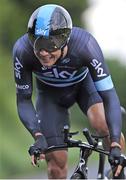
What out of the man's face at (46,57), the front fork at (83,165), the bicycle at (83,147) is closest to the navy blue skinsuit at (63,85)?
the bicycle at (83,147)

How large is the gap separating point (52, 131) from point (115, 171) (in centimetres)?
148

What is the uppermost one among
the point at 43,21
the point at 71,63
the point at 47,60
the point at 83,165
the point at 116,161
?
the point at 43,21

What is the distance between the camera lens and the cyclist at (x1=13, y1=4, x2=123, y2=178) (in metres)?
6.29

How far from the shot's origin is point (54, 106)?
A: 294 inches

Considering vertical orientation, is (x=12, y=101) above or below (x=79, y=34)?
below

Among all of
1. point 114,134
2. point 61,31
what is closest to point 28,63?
point 61,31

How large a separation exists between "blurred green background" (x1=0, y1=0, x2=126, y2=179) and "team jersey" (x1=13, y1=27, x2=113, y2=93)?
8838 mm

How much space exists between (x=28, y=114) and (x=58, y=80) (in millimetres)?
584

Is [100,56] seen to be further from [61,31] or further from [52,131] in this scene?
[52,131]

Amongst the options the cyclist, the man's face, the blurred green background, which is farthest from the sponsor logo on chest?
the blurred green background

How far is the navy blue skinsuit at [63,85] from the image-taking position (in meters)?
6.60

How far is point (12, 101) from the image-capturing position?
18688 mm

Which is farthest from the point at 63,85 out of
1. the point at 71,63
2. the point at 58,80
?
the point at 71,63

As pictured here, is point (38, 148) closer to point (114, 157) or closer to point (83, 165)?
point (83, 165)
